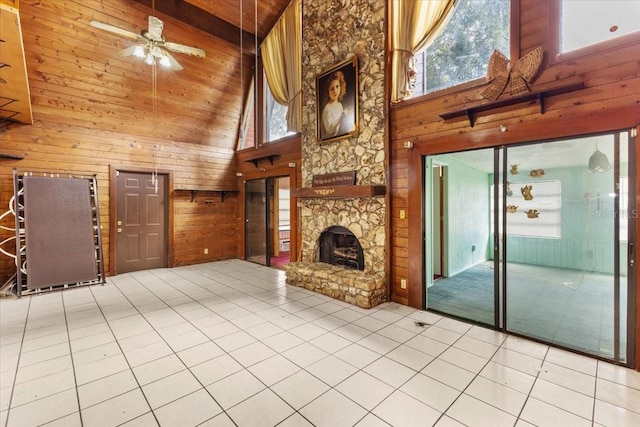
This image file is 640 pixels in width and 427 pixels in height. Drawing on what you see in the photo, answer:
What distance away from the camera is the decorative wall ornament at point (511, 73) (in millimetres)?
2948

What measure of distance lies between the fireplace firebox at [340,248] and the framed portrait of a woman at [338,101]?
1.64m

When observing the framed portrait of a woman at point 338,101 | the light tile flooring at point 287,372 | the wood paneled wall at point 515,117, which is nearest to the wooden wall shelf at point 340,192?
the wood paneled wall at point 515,117

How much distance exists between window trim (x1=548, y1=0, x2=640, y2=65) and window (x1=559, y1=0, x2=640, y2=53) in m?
0.04

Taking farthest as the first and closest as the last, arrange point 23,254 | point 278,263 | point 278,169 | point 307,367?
point 278,263 < point 278,169 < point 23,254 < point 307,367

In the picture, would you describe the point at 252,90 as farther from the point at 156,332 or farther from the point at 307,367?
the point at 307,367

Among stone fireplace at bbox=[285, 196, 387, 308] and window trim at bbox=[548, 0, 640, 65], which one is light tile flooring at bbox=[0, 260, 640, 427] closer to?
stone fireplace at bbox=[285, 196, 387, 308]

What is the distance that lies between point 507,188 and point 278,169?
436 centimetres

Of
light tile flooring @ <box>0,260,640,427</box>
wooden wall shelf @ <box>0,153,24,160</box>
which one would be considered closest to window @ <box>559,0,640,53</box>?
light tile flooring @ <box>0,260,640,427</box>

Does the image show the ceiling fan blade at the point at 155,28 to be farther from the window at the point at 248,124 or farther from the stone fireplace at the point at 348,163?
the window at the point at 248,124

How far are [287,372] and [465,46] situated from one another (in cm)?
419

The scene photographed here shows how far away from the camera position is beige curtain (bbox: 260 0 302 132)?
5605 millimetres

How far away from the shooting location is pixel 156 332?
3.31m

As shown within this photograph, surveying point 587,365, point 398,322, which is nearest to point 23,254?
point 398,322

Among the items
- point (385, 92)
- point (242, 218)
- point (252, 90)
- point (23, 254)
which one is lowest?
point (23, 254)
